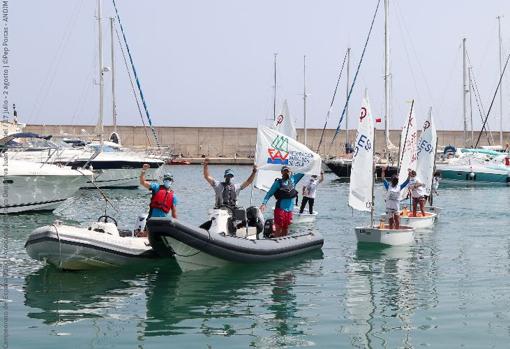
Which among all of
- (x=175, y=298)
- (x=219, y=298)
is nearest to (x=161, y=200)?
(x=175, y=298)

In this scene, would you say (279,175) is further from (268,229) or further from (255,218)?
(255,218)

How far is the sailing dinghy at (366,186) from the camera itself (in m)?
20.3

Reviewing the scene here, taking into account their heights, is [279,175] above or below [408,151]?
below

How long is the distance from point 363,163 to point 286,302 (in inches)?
321

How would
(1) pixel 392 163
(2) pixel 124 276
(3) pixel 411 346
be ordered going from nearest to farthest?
(3) pixel 411 346
(2) pixel 124 276
(1) pixel 392 163

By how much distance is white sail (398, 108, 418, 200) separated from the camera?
86.0ft

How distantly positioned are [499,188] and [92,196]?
2608 cm

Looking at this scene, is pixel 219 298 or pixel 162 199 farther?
pixel 162 199

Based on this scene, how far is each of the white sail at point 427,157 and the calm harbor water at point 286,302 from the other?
7651 mm

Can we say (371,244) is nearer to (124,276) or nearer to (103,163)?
(124,276)

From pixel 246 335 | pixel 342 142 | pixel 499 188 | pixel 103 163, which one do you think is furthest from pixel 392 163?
pixel 246 335

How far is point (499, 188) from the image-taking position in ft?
166

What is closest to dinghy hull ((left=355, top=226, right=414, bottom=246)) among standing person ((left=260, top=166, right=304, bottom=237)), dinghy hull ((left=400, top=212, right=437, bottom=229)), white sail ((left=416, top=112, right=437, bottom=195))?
standing person ((left=260, top=166, right=304, bottom=237))

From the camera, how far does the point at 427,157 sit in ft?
94.8
